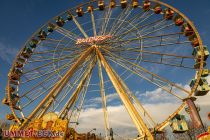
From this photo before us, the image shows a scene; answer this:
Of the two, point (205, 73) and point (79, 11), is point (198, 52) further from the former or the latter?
point (79, 11)

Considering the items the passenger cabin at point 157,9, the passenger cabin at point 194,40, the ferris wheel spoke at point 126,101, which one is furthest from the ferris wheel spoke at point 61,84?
the passenger cabin at point 194,40

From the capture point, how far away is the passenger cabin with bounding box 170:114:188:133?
15828 millimetres

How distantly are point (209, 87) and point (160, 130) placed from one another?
4.61 metres

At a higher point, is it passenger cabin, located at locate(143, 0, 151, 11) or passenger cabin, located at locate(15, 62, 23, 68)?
passenger cabin, located at locate(143, 0, 151, 11)

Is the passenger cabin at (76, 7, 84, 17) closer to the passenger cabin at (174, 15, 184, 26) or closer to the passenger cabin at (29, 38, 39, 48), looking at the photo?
the passenger cabin at (29, 38, 39, 48)

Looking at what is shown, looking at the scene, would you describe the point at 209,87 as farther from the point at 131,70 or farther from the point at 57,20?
the point at 57,20

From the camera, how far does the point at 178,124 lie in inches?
629

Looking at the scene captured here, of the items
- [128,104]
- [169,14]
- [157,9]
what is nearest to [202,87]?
[128,104]

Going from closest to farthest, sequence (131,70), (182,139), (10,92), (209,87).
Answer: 1. (209,87)
2. (131,70)
3. (10,92)
4. (182,139)

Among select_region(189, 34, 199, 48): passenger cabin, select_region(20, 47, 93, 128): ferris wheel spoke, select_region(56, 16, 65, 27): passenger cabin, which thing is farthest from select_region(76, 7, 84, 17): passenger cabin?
select_region(189, 34, 199, 48): passenger cabin

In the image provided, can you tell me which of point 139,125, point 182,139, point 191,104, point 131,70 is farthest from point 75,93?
point 182,139

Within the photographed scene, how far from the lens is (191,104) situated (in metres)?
16.2

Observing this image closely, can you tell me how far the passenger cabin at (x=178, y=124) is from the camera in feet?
51.9

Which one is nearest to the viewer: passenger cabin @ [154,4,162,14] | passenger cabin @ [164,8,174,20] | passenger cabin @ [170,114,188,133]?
passenger cabin @ [170,114,188,133]
